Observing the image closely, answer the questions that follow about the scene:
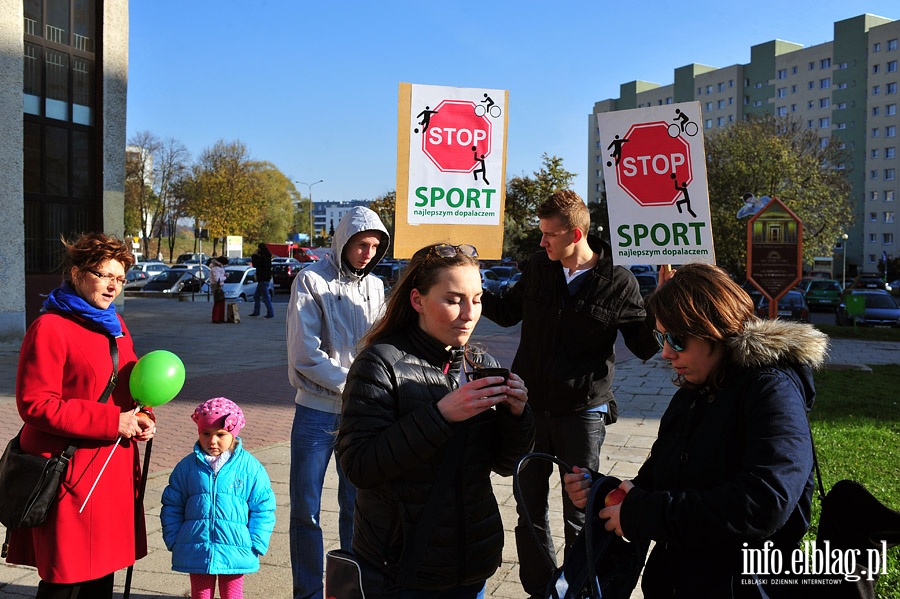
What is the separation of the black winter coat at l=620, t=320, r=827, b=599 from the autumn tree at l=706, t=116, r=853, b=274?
34211 millimetres

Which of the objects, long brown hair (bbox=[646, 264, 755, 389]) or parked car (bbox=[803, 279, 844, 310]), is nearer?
long brown hair (bbox=[646, 264, 755, 389])

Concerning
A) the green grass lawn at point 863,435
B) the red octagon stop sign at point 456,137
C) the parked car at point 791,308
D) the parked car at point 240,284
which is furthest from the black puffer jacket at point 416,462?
the parked car at point 240,284

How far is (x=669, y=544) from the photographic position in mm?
2406

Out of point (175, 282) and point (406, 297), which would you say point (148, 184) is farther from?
point (406, 297)

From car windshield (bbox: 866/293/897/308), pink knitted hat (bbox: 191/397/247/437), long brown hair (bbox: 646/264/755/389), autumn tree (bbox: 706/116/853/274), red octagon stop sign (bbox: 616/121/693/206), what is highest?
autumn tree (bbox: 706/116/853/274)

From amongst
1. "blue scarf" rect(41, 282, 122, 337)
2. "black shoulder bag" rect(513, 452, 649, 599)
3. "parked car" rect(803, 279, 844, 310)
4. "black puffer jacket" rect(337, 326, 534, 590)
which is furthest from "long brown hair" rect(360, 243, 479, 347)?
"parked car" rect(803, 279, 844, 310)

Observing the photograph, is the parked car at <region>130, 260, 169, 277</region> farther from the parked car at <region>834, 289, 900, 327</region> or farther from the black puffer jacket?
the black puffer jacket

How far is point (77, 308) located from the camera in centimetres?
316

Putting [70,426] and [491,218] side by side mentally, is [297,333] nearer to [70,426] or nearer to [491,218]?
[70,426]

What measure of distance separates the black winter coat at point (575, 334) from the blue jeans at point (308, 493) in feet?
3.36

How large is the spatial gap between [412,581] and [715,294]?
4.03ft

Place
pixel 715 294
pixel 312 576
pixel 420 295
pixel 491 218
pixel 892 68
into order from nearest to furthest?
pixel 715 294 < pixel 420 295 < pixel 312 576 < pixel 491 218 < pixel 892 68

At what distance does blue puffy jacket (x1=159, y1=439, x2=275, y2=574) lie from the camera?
142 inches

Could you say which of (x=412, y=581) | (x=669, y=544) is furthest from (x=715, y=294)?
(x=412, y=581)
